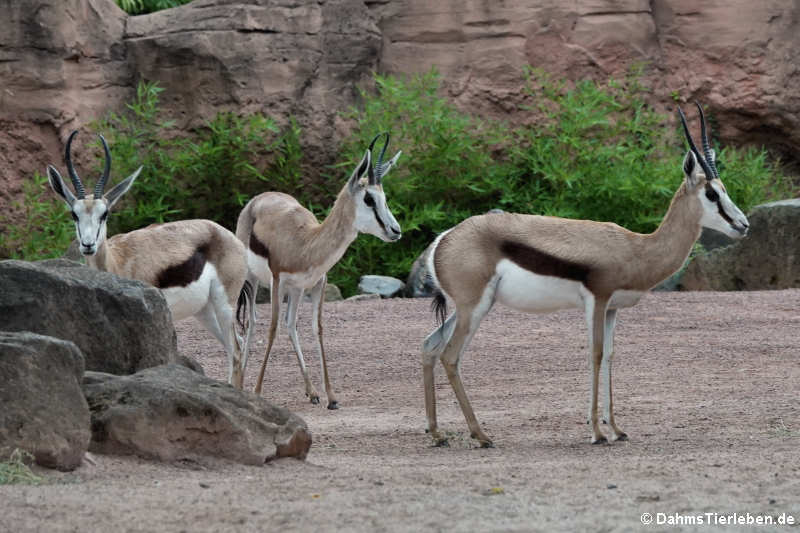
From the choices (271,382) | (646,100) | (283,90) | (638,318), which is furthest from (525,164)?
(271,382)

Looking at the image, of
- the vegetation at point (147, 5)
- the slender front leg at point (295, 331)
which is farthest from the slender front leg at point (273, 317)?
the vegetation at point (147, 5)

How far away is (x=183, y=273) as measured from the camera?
295 inches

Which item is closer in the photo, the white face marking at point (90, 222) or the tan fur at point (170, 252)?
the white face marking at point (90, 222)

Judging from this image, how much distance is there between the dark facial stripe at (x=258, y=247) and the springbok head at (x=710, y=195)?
10.5 feet

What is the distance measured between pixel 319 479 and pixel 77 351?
1105 millimetres

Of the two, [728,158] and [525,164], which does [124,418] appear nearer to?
[525,164]

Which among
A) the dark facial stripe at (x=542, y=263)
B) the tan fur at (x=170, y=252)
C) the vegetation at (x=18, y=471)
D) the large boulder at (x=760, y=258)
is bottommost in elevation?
the large boulder at (x=760, y=258)

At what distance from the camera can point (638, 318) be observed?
1079 cm

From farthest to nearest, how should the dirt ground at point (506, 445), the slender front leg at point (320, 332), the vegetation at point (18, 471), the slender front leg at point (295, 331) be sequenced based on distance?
1. the slender front leg at point (295, 331)
2. the slender front leg at point (320, 332)
3. the vegetation at point (18, 471)
4. the dirt ground at point (506, 445)

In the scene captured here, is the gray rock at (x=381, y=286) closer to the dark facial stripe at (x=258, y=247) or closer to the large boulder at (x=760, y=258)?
the large boulder at (x=760, y=258)

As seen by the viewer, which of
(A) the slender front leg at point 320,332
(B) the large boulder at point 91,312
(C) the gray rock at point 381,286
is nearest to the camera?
(B) the large boulder at point 91,312

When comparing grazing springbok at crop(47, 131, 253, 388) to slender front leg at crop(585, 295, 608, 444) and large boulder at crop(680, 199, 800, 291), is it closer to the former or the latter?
slender front leg at crop(585, 295, 608, 444)

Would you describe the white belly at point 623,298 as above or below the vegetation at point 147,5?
below

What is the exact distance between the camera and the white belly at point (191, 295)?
7.46 metres
